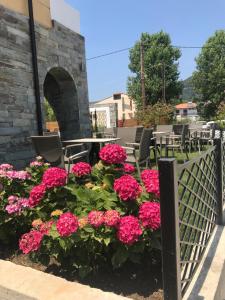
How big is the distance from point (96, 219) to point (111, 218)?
87 millimetres

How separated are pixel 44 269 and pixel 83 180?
0.72 meters

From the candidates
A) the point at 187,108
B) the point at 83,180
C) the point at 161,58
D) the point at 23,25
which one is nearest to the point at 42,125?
the point at 23,25

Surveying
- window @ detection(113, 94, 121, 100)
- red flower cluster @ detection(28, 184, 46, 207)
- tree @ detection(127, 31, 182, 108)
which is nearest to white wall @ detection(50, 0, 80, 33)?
red flower cluster @ detection(28, 184, 46, 207)

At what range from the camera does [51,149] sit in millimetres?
4426

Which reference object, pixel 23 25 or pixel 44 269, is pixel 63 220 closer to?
pixel 44 269

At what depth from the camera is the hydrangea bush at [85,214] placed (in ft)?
6.23

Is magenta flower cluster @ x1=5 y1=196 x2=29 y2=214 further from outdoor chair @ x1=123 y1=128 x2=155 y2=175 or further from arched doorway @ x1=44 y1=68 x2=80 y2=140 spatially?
arched doorway @ x1=44 y1=68 x2=80 y2=140

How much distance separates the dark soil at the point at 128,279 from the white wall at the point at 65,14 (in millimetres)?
5731

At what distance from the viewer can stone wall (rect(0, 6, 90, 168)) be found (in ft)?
17.5

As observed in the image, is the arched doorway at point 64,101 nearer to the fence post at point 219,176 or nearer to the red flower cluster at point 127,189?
the fence post at point 219,176

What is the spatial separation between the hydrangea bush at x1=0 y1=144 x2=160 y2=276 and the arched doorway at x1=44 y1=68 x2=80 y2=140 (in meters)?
5.13

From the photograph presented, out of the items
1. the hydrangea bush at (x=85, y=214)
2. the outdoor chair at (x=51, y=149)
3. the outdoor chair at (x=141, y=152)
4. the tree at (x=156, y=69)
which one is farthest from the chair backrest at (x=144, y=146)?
the tree at (x=156, y=69)

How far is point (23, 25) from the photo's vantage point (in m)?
5.86

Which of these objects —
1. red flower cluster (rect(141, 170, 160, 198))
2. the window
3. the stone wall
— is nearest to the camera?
red flower cluster (rect(141, 170, 160, 198))
